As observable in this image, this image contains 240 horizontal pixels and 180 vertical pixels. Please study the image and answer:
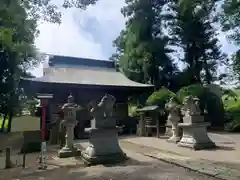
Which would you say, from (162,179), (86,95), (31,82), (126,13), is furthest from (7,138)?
(126,13)

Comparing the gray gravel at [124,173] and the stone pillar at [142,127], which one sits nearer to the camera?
the gray gravel at [124,173]

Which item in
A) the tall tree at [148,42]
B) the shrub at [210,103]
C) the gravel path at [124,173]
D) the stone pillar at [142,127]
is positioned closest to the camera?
the gravel path at [124,173]

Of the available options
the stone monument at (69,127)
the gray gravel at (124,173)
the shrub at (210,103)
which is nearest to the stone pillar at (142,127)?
the shrub at (210,103)

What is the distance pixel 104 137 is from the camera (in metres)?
6.99

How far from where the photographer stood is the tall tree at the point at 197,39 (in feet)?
66.4

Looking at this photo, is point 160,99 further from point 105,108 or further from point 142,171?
point 142,171

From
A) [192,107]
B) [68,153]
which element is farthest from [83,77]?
[192,107]

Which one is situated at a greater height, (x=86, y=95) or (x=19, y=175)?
(x=86, y=95)

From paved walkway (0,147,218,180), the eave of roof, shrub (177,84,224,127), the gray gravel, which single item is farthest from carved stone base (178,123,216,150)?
shrub (177,84,224,127)

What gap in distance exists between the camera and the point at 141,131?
47.6ft

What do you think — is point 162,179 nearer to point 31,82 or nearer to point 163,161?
point 163,161

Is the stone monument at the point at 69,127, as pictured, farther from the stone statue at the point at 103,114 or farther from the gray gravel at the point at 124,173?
the gray gravel at the point at 124,173

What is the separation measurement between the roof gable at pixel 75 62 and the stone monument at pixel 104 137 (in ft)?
40.3

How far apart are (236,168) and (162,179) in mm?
2075
